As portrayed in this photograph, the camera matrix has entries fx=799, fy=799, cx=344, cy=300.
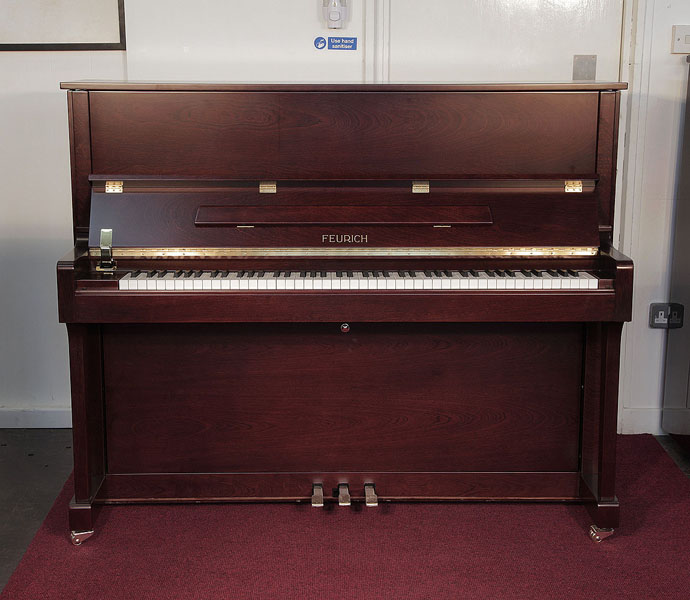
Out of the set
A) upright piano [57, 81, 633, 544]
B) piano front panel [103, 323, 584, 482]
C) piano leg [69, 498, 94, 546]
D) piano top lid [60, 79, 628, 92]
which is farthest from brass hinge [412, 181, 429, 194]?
piano leg [69, 498, 94, 546]

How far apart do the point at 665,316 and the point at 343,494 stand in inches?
58.3

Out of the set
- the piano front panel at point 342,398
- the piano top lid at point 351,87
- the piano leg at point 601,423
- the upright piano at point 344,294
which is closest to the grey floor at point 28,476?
the upright piano at point 344,294

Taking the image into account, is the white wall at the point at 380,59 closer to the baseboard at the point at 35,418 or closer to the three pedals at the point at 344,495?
the baseboard at the point at 35,418

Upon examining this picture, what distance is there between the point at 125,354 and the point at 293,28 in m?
1.31

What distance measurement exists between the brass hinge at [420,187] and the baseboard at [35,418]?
1.71m

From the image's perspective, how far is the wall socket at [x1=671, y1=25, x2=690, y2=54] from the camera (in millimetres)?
2850

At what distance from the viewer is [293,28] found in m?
2.86

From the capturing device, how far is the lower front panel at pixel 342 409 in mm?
2445

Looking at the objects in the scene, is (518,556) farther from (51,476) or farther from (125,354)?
(51,476)

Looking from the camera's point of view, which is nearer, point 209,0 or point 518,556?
point 518,556

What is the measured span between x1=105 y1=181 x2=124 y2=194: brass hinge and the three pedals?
109 cm

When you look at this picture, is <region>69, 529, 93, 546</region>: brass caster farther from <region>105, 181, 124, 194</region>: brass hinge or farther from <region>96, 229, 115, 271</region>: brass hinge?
<region>105, 181, 124, 194</region>: brass hinge

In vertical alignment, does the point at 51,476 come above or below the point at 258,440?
below

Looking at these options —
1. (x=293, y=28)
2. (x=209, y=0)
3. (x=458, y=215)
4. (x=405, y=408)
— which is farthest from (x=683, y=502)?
(x=209, y=0)
